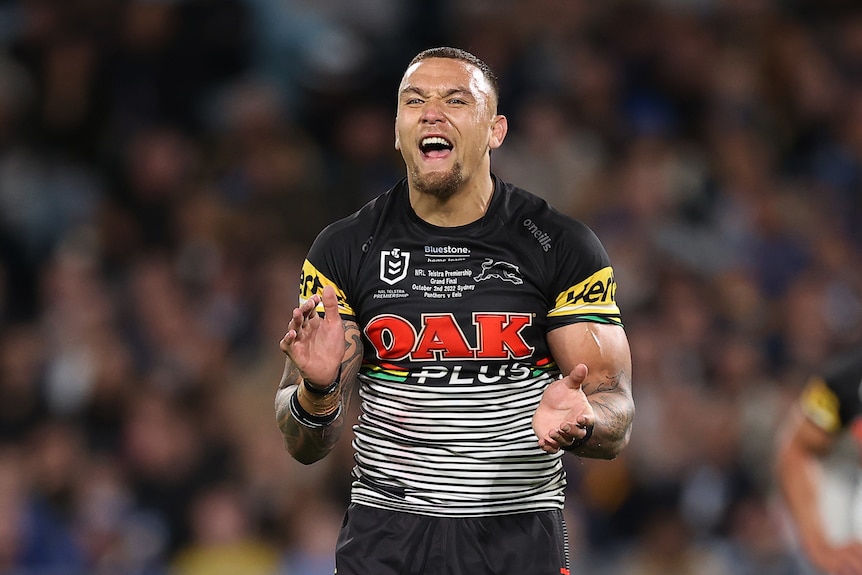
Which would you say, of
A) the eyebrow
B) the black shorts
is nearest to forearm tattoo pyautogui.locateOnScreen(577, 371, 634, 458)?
the black shorts

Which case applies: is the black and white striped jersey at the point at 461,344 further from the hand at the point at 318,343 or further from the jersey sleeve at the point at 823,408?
the jersey sleeve at the point at 823,408

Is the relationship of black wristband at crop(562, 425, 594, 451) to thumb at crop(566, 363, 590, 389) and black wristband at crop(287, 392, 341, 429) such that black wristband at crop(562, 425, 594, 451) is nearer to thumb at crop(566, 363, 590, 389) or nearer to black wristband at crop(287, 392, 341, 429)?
thumb at crop(566, 363, 590, 389)

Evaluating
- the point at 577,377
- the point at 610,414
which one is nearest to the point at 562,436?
the point at 577,377

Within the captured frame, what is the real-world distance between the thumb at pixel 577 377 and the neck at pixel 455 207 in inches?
32.1

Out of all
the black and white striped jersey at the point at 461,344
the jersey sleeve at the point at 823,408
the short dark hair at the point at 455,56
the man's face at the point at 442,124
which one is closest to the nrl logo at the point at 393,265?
the black and white striped jersey at the point at 461,344

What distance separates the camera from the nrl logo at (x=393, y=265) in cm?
459

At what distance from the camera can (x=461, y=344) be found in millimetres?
4480

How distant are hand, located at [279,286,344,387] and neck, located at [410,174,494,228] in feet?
1.70

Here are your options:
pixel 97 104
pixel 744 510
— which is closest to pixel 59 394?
pixel 97 104

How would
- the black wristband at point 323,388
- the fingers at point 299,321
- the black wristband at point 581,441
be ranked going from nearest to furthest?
the black wristband at point 581,441
the fingers at point 299,321
the black wristband at point 323,388

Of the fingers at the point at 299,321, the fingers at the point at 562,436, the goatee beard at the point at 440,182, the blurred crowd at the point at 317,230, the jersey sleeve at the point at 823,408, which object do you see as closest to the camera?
the fingers at the point at 562,436

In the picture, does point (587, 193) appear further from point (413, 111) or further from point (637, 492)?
point (413, 111)

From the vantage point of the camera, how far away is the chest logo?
4566 mm

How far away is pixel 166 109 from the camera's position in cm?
1070
